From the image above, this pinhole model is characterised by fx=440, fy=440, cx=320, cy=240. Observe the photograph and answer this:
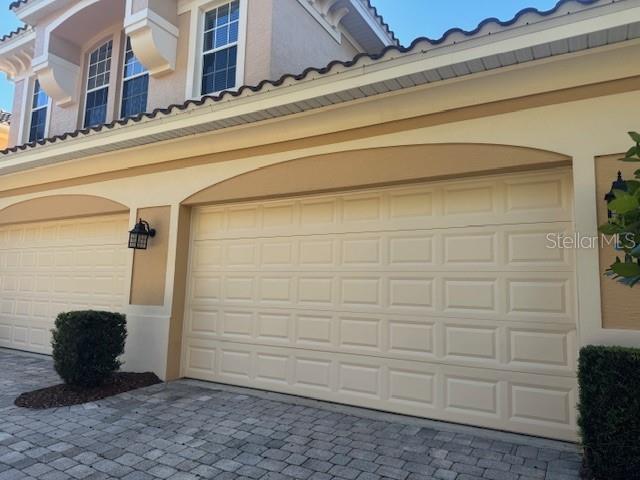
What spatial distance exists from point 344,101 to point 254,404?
3.79 metres

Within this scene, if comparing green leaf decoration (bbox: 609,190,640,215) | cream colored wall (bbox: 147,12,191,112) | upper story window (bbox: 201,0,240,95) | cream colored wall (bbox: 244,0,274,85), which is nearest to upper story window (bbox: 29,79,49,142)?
cream colored wall (bbox: 147,12,191,112)

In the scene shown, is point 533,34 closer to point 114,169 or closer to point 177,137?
point 177,137

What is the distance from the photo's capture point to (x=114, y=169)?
748 cm

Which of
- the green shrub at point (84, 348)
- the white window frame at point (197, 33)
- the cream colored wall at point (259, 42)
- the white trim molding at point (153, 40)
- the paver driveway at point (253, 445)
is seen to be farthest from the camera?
the white trim molding at point (153, 40)

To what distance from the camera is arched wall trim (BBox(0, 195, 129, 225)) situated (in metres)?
7.55

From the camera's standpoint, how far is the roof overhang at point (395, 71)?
3838 millimetres

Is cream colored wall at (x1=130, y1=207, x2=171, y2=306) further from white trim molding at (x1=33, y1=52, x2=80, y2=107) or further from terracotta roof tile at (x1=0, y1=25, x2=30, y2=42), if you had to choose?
terracotta roof tile at (x1=0, y1=25, x2=30, y2=42)

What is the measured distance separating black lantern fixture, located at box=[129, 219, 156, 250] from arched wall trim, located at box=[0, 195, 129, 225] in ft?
2.34

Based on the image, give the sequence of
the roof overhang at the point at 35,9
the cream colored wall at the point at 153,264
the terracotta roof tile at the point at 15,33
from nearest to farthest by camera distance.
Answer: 1. the cream colored wall at the point at 153,264
2. the roof overhang at the point at 35,9
3. the terracotta roof tile at the point at 15,33

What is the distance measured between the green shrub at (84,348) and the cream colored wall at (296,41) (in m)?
4.64

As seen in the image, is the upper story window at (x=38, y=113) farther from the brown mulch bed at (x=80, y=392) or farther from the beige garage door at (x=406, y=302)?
the brown mulch bed at (x=80, y=392)

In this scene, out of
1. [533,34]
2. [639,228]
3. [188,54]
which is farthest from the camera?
[188,54]

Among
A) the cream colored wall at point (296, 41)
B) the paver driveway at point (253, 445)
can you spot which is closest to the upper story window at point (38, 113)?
the cream colored wall at point (296, 41)

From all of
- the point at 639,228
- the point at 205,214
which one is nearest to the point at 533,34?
the point at 639,228
